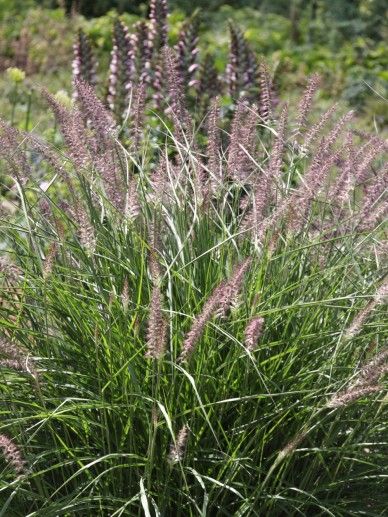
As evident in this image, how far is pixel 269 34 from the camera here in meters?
13.6

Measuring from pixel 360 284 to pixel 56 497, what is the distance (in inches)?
45.5

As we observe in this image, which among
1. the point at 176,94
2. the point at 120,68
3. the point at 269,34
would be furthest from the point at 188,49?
the point at 269,34

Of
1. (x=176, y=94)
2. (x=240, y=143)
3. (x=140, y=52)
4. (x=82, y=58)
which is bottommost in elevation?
(x=82, y=58)

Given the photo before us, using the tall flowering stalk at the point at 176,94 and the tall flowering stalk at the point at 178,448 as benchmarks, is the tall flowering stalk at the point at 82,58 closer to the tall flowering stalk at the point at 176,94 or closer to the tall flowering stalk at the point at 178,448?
A: the tall flowering stalk at the point at 176,94

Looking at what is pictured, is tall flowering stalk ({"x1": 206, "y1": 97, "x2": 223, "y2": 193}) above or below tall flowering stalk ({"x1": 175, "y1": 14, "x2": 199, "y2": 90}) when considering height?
above

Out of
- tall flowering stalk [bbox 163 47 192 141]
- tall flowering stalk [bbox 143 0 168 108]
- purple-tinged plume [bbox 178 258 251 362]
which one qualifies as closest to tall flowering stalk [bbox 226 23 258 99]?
tall flowering stalk [bbox 143 0 168 108]

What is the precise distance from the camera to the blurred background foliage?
10.9m

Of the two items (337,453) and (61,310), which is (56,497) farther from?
(337,453)

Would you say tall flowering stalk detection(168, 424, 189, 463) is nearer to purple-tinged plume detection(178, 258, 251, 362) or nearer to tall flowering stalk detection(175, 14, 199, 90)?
purple-tinged plume detection(178, 258, 251, 362)

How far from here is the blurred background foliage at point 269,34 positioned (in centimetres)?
1092

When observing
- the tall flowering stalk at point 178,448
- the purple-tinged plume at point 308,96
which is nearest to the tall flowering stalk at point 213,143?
the purple-tinged plume at point 308,96

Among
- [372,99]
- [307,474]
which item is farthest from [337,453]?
[372,99]

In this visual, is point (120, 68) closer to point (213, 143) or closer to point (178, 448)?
point (213, 143)

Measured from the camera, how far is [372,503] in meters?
3.09
